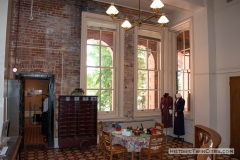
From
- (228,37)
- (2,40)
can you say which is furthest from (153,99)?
(2,40)

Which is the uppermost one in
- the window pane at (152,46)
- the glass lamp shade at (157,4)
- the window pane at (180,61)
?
the window pane at (152,46)

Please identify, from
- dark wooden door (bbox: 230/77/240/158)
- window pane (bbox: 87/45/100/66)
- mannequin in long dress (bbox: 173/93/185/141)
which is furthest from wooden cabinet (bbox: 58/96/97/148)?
dark wooden door (bbox: 230/77/240/158)

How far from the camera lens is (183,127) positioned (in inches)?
269

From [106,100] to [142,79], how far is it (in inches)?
64.8

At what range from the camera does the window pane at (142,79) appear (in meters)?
7.54

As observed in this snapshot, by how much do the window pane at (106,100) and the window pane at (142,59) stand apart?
1583mm

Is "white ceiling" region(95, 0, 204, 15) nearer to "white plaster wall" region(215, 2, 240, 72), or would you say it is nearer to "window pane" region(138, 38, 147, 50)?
"white plaster wall" region(215, 2, 240, 72)

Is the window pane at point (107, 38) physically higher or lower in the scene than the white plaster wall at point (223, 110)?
higher

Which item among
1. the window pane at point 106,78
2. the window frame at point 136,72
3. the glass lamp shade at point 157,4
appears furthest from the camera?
the window frame at point 136,72

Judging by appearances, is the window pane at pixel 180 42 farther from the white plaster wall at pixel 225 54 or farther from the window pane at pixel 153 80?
the white plaster wall at pixel 225 54

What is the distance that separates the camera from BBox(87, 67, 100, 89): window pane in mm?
6667

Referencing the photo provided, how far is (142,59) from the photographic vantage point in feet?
25.1

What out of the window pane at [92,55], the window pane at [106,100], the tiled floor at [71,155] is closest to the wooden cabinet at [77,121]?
the tiled floor at [71,155]

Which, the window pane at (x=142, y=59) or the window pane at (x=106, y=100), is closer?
the window pane at (x=106, y=100)
